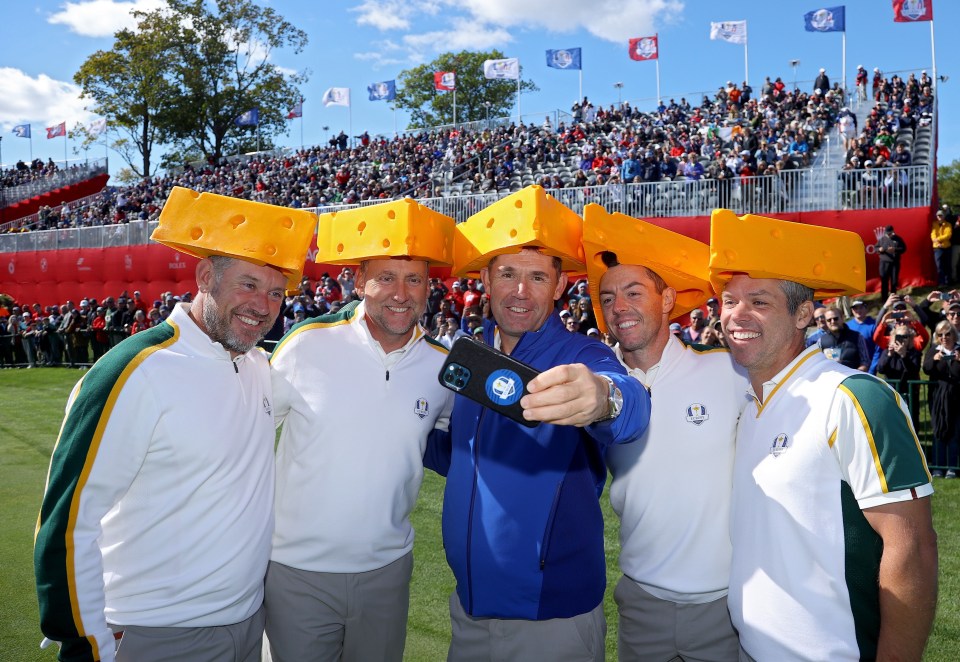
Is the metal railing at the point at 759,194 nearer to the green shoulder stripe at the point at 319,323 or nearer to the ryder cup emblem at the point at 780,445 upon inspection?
the green shoulder stripe at the point at 319,323

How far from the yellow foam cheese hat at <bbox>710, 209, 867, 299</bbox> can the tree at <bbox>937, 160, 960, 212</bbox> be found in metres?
60.9

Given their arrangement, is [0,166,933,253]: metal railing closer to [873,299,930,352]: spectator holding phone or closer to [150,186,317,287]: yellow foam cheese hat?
[873,299,930,352]: spectator holding phone

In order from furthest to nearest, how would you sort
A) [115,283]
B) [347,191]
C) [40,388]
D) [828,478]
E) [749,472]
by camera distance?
[347,191] < [115,283] < [40,388] < [749,472] < [828,478]

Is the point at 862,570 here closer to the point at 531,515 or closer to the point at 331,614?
the point at 531,515

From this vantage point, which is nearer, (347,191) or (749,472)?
(749,472)

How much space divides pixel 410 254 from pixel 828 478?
5.81 feet

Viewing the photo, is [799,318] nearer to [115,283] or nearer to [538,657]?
[538,657]

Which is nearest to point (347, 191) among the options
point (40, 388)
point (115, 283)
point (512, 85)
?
point (115, 283)

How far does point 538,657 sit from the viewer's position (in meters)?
2.65

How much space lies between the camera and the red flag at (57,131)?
51906mm

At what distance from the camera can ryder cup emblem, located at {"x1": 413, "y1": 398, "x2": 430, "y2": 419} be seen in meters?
3.17

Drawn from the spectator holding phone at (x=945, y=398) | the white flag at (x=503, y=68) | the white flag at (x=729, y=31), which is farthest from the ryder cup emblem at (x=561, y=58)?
the spectator holding phone at (x=945, y=398)

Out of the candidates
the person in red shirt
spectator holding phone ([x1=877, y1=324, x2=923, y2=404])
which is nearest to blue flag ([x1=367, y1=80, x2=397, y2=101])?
the person in red shirt

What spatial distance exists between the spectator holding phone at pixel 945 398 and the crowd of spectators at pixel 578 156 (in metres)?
9.22
